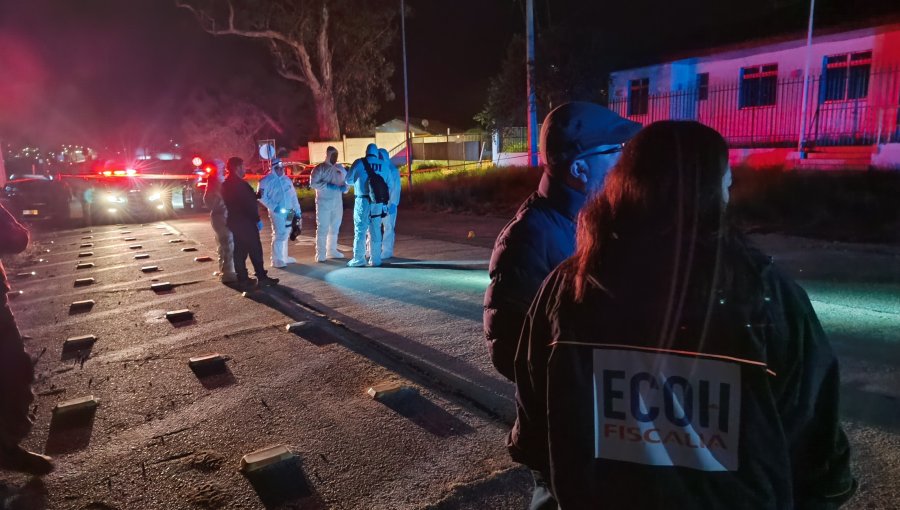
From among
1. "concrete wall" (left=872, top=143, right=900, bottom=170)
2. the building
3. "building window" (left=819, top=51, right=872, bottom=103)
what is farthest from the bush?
"building window" (left=819, top=51, right=872, bottom=103)

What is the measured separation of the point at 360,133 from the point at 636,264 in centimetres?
4092

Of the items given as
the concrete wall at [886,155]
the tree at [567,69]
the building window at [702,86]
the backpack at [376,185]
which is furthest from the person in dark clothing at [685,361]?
the tree at [567,69]

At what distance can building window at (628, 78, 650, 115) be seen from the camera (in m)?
24.9

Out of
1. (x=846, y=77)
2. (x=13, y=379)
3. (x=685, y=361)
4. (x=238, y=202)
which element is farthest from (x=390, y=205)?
(x=846, y=77)

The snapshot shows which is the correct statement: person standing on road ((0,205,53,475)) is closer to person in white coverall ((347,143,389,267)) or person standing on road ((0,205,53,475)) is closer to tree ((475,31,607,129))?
person in white coverall ((347,143,389,267))

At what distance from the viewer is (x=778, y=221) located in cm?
1177

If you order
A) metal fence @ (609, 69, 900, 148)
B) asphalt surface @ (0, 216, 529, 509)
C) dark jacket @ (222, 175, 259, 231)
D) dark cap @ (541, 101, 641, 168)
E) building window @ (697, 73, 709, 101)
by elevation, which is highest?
building window @ (697, 73, 709, 101)

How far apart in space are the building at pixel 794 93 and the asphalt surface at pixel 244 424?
51.4 feet

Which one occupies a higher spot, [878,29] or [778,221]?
[878,29]

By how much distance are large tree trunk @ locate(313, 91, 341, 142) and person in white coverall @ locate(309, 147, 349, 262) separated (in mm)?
26777

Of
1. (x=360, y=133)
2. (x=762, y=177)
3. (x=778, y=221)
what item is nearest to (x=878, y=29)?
(x=762, y=177)

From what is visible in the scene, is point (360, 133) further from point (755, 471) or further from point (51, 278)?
point (755, 471)

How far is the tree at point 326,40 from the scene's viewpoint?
34.0 meters

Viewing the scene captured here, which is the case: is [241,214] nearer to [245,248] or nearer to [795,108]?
[245,248]
